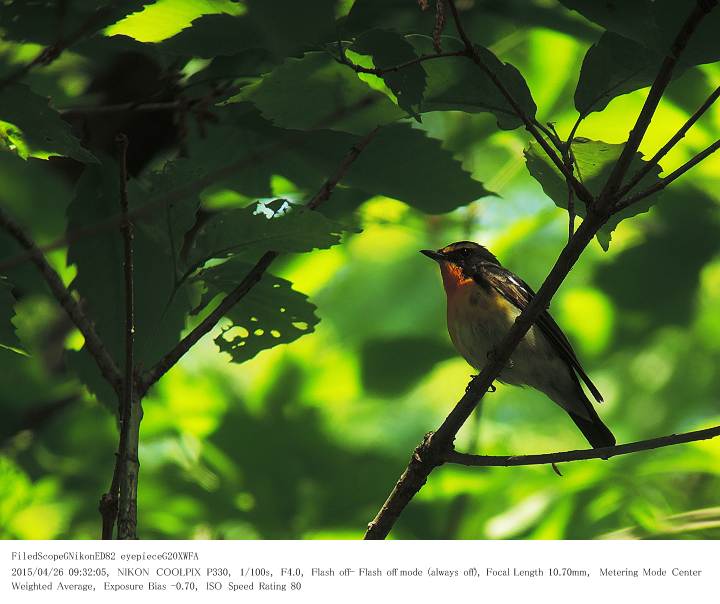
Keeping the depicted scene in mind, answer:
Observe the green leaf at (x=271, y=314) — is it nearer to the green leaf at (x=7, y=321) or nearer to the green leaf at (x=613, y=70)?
the green leaf at (x=7, y=321)

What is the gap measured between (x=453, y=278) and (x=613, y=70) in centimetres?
189

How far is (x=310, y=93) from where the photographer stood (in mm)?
1709

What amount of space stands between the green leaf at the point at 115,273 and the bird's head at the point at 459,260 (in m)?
1.50

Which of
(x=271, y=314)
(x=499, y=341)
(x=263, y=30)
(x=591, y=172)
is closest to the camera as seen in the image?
(x=263, y=30)

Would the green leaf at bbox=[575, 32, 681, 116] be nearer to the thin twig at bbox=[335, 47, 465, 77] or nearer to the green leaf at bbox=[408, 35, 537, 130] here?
the green leaf at bbox=[408, 35, 537, 130]

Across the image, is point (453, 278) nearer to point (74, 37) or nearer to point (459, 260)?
point (459, 260)

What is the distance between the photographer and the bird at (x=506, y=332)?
10.6 feet

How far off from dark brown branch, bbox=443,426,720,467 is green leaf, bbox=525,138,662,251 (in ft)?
1.25

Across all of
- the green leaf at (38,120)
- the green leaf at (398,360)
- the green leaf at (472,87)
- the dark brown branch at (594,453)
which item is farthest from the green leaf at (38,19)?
the green leaf at (398,360)

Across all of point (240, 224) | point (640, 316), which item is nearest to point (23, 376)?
point (240, 224)

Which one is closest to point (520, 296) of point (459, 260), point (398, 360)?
point (459, 260)

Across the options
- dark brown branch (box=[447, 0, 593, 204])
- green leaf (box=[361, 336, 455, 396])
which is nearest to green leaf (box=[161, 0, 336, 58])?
dark brown branch (box=[447, 0, 593, 204])

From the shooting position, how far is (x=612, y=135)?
266cm
